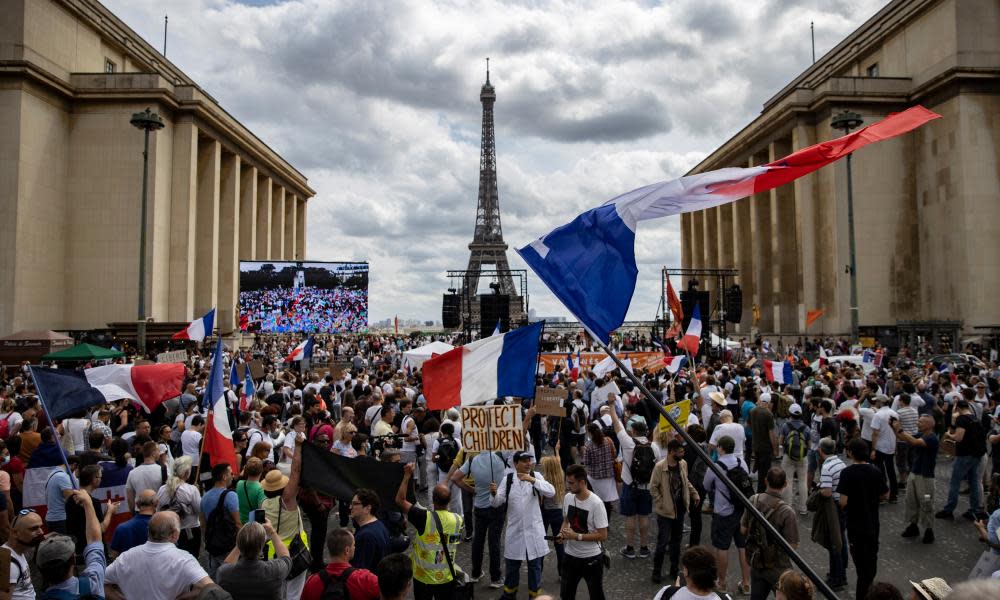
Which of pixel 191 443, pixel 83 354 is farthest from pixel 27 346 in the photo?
pixel 191 443

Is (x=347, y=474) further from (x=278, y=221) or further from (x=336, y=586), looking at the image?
(x=278, y=221)

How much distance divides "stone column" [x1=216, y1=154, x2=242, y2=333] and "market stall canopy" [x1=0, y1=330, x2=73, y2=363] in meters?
22.7

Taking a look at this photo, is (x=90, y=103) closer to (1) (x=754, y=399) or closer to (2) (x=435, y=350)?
(2) (x=435, y=350)

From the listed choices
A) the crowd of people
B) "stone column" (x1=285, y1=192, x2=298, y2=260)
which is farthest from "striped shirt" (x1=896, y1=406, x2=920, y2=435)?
"stone column" (x1=285, y1=192, x2=298, y2=260)

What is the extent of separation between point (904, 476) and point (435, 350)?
12192mm

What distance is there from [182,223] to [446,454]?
34.5 m

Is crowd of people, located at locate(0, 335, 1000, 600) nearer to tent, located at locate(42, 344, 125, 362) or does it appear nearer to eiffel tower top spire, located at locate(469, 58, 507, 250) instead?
tent, located at locate(42, 344, 125, 362)

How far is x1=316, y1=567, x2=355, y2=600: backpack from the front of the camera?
418 cm

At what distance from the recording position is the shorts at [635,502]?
7.95 m

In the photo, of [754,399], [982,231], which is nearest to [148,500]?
[754,399]

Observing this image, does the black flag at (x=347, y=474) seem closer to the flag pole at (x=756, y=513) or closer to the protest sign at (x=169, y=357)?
the flag pole at (x=756, y=513)

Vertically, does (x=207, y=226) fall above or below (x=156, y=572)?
above

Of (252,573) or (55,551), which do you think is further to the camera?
(252,573)

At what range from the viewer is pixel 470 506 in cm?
897
